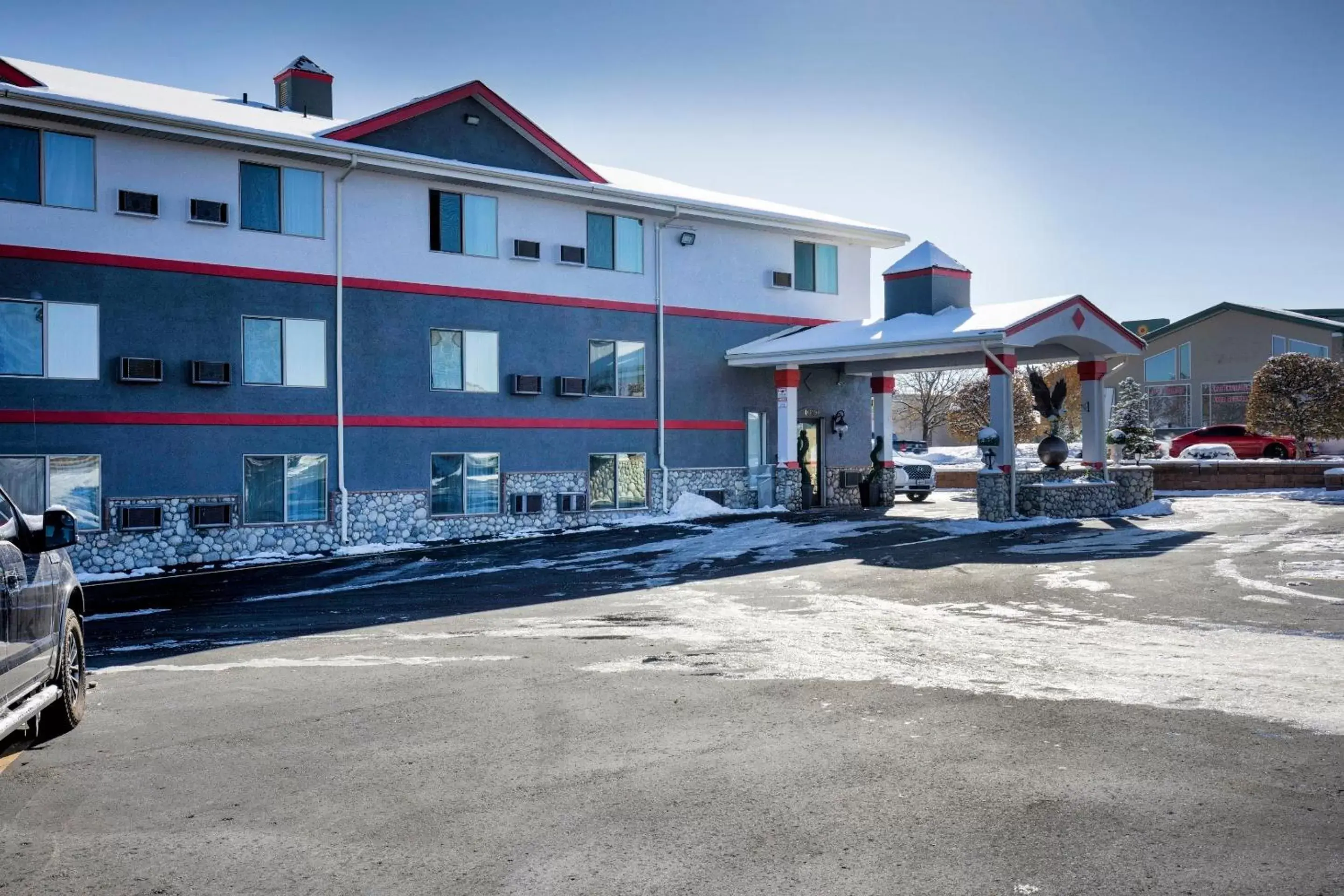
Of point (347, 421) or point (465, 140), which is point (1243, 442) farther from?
point (347, 421)

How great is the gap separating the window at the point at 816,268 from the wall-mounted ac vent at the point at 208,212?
46.1 ft

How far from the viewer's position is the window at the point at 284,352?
21.1 m

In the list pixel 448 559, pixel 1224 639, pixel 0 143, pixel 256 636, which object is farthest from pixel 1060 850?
pixel 0 143

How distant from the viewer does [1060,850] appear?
507 cm

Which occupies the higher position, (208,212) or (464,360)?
(208,212)

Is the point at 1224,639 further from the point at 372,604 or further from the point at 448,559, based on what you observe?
the point at 448,559

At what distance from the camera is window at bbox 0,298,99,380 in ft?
61.6

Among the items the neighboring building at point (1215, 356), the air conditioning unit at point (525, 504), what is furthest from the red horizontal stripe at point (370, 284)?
the neighboring building at point (1215, 356)

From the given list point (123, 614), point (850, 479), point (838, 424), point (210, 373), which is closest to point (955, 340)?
point (838, 424)

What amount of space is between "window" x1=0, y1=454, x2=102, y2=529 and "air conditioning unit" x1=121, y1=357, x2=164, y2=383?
1.43 metres

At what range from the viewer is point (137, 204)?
1978 centimetres

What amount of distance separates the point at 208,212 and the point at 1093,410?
19092 millimetres

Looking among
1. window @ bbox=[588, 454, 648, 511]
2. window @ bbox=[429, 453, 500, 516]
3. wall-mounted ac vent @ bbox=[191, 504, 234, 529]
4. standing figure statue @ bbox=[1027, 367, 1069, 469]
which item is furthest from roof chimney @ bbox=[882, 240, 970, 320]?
wall-mounted ac vent @ bbox=[191, 504, 234, 529]

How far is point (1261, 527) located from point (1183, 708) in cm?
1494
